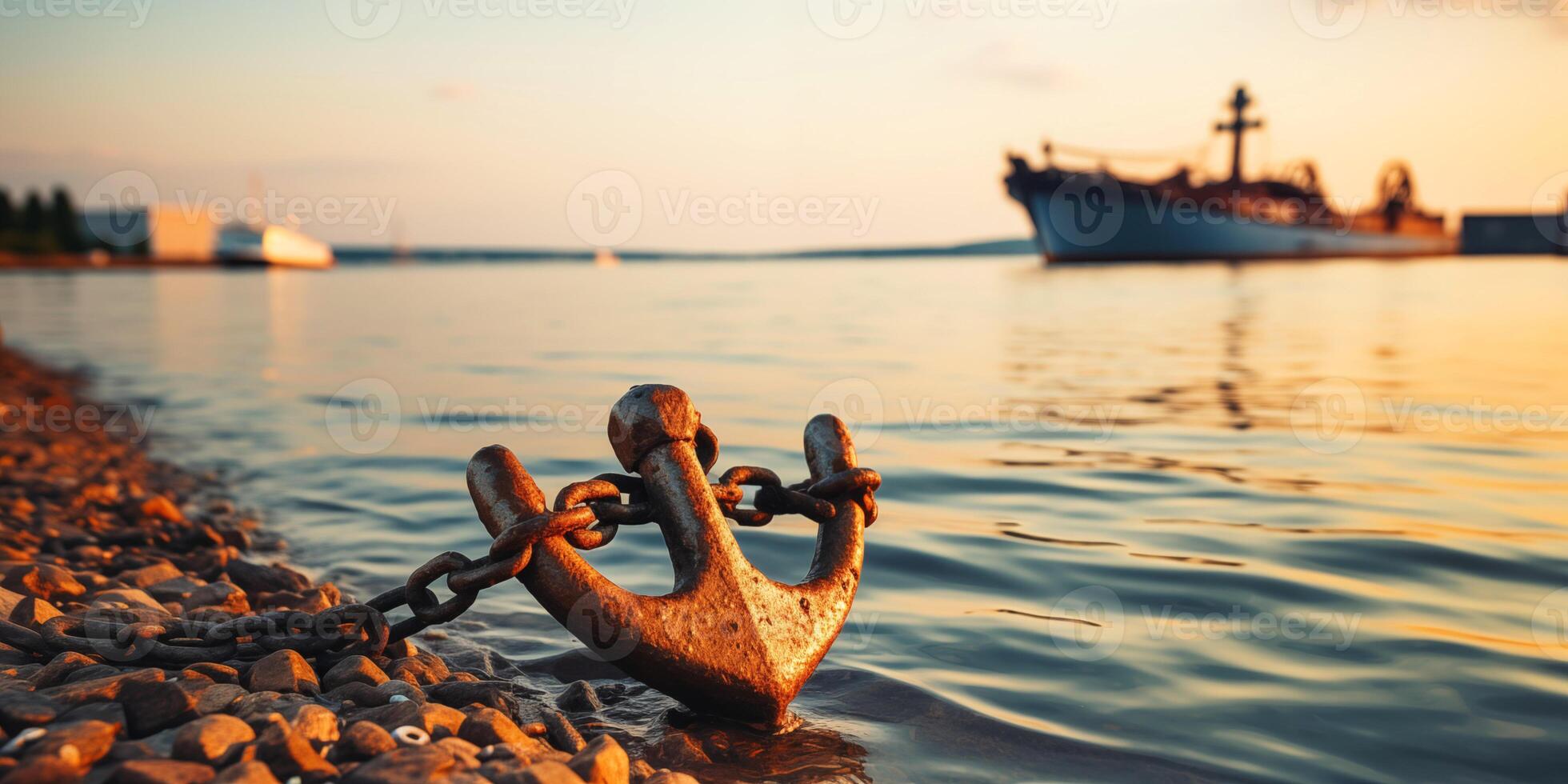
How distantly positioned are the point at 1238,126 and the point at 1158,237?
856 cm

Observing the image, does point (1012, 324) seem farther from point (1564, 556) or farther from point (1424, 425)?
point (1564, 556)

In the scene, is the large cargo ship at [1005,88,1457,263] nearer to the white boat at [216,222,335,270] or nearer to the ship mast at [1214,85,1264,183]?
the ship mast at [1214,85,1264,183]

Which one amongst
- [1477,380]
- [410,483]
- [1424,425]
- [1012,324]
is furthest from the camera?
[1012,324]

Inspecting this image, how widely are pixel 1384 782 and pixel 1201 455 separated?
479 centimetres

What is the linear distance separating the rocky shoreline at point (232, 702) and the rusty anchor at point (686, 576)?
25 cm

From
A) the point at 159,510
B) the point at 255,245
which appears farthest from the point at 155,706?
the point at 255,245

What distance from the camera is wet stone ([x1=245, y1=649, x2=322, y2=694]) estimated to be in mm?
2488

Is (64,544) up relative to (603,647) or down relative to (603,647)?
down

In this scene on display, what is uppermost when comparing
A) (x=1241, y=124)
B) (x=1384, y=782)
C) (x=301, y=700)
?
(x=1241, y=124)

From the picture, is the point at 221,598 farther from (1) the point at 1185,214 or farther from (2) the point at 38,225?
(2) the point at 38,225

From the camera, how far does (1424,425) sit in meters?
8.53

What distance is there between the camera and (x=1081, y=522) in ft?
18.3

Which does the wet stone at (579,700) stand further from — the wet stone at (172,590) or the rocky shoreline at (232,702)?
the wet stone at (172,590)

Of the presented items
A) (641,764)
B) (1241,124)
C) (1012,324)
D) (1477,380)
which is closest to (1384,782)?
(641,764)
